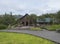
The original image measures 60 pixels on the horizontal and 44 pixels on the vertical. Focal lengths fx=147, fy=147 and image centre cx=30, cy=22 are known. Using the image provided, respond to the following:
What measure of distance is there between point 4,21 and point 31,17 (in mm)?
8716

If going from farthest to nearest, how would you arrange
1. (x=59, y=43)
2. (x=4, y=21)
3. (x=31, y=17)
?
(x=31, y=17)
(x=4, y=21)
(x=59, y=43)

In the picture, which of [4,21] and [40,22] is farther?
[40,22]

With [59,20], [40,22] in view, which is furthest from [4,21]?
[59,20]

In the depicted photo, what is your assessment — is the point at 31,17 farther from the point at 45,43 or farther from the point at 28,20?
the point at 45,43

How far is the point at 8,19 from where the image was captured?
46.5 m

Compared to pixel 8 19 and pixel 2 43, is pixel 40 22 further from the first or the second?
pixel 2 43

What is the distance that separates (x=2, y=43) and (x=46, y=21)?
36410mm

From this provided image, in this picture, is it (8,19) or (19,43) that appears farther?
(8,19)

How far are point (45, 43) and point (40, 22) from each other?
35.8m

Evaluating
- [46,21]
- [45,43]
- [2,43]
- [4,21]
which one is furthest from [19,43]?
[46,21]

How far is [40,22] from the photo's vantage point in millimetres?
48156

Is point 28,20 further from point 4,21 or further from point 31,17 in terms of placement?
point 4,21

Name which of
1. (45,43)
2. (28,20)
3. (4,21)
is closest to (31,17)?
(28,20)

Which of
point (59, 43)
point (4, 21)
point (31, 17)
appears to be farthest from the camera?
point (31, 17)
